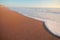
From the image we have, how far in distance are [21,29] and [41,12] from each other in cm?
21

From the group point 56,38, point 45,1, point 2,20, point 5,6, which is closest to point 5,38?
point 2,20

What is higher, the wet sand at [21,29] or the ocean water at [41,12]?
the ocean water at [41,12]

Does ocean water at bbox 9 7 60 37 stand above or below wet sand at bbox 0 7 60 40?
above

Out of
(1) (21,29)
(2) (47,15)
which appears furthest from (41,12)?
(1) (21,29)

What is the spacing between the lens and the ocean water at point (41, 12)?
0.75 m

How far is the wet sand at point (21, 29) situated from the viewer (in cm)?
74

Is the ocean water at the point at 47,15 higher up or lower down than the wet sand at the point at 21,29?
higher up

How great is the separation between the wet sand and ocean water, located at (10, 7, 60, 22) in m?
0.04

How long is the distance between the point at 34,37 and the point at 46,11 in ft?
0.76

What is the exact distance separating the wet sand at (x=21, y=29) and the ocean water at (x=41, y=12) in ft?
0.15

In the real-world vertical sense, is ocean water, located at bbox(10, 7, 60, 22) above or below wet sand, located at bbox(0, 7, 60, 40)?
above

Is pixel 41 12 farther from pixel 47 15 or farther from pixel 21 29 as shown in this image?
pixel 21 29

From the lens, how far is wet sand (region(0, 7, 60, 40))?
0.74 m

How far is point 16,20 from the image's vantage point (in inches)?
29.6
